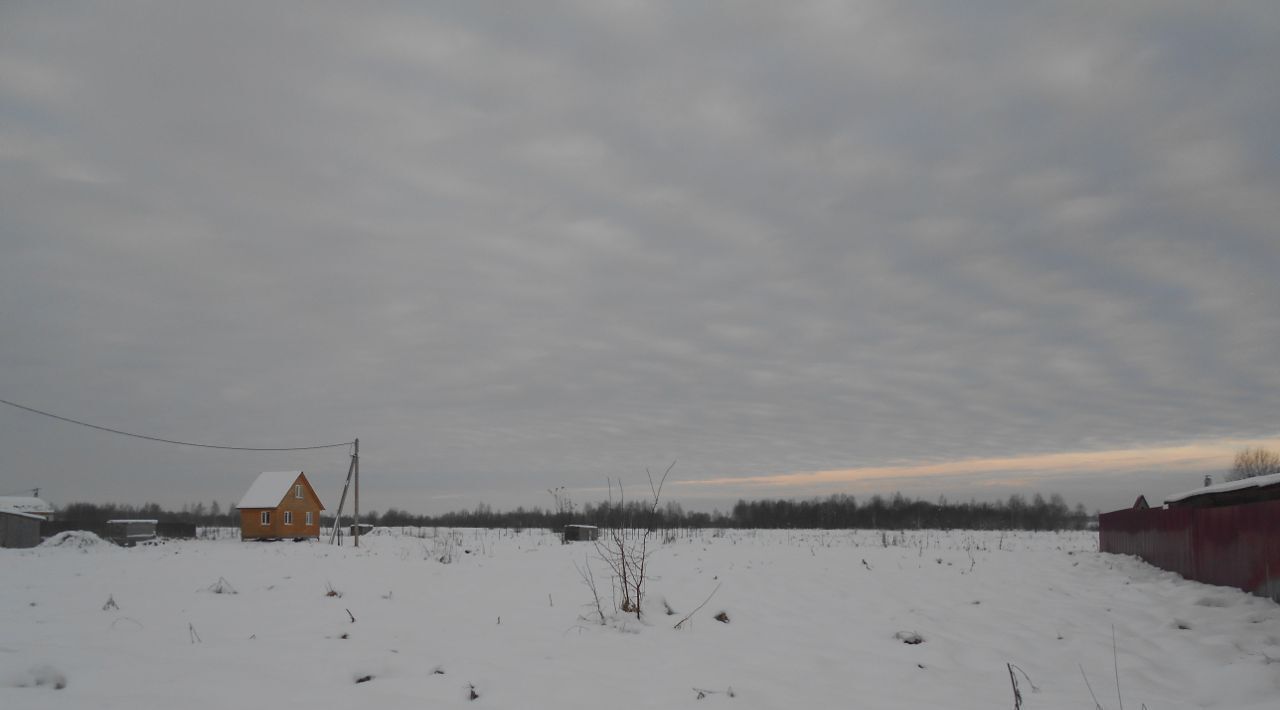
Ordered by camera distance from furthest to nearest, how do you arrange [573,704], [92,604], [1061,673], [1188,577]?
1. [1188,577]
2. [92,604]
3. [1061,673]
4. [573,704]

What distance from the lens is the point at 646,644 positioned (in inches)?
295

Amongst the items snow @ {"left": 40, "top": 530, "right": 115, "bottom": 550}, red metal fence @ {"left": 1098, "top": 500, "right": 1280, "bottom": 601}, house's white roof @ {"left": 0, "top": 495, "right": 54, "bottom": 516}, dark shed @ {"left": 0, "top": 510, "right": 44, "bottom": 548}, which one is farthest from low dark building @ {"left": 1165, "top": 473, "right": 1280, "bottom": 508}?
house's white roof @ {"left": 0, "top": 495, "right": 54, "bottom": 516}

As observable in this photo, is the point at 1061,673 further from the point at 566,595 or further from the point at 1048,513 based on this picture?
the point at 1048,513

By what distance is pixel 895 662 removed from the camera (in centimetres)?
690

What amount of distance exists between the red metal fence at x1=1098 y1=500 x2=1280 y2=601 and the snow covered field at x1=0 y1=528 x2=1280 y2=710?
317mm

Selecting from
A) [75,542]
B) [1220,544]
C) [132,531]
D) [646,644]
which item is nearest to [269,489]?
[132,531]

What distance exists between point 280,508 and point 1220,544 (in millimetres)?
45608

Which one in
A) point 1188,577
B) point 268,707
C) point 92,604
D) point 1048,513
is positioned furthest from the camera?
point 1048,513

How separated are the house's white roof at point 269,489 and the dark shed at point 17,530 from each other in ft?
33.1

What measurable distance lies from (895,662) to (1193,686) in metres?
2.35

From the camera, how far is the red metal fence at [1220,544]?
901 centimetres

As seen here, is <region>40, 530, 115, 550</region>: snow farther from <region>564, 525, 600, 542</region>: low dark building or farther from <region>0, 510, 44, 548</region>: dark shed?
<region>564, 525, 600, 542</region>: low dark building

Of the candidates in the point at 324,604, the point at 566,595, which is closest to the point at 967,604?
the point at 566,595

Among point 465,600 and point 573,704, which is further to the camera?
point 465,600
